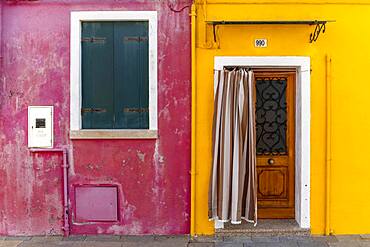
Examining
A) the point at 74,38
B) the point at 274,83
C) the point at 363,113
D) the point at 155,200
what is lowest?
the point at 155,200

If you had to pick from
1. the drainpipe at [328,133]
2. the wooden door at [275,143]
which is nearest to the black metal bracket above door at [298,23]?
the drainpipe at [328,133]

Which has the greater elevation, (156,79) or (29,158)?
(156,79)

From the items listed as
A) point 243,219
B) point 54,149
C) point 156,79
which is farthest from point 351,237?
point 54,149

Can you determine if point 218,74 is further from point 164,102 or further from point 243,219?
point 243,219

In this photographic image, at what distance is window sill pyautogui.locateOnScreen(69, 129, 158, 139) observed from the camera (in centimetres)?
778

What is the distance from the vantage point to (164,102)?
7816 mm

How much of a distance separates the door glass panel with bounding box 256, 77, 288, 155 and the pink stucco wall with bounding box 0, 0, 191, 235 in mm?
1210

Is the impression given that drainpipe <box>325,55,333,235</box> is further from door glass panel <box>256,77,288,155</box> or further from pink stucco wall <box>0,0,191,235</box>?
pink stucco wall <box>0,0,191,235</box>

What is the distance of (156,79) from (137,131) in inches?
34.2

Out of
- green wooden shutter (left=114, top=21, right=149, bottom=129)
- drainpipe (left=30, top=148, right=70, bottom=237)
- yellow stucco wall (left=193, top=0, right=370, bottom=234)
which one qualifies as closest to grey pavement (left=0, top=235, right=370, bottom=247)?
drainpipe (left=30, top=148, right=70, bottom=237)

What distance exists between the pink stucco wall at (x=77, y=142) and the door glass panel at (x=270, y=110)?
121 centimetres

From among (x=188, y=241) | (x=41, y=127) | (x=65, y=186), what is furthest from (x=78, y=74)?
(x=188, y=241)

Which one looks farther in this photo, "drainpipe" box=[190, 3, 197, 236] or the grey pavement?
"drainpipe" box=[190, 3, 197, 236]

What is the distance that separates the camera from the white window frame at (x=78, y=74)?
306 inches
